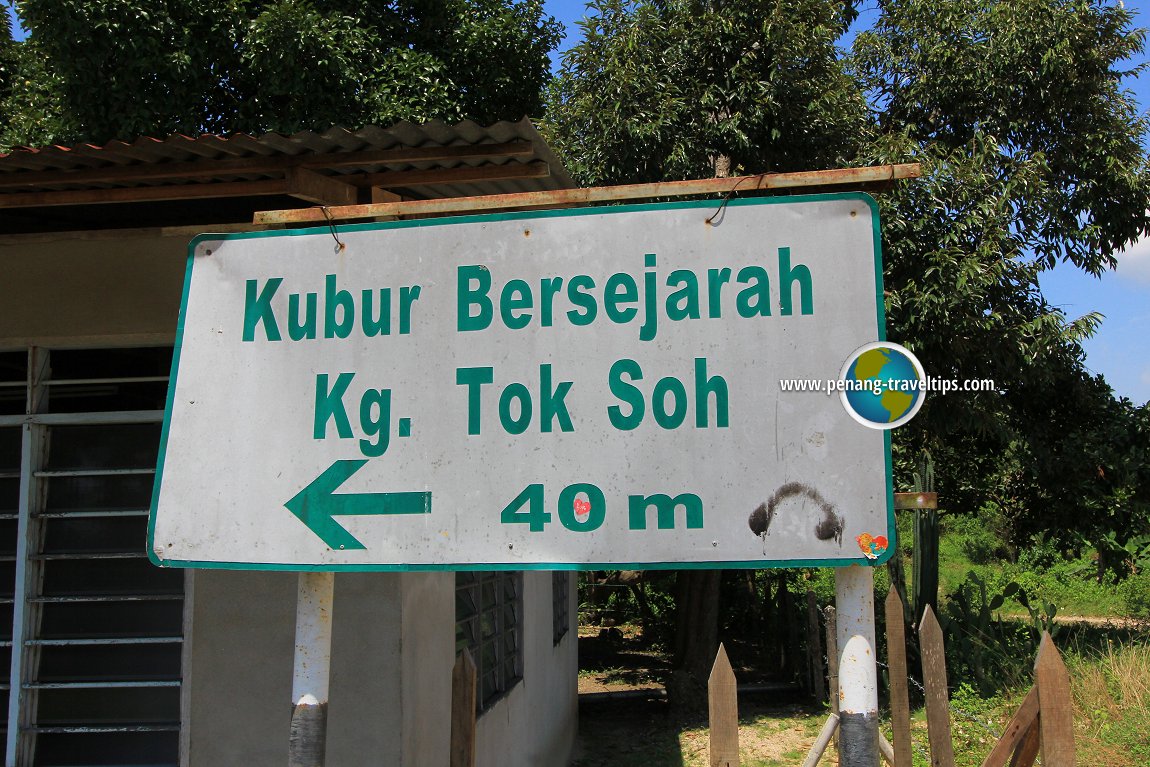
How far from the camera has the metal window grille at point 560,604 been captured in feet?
27.0

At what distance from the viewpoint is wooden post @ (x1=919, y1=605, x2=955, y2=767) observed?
4.38 m

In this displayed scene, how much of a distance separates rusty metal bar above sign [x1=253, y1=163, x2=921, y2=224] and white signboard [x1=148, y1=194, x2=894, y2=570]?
0.16 ft

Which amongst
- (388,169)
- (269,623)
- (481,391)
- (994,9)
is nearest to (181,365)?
(481,391)

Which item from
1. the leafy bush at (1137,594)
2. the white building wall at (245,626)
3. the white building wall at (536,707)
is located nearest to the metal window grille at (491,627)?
the white building wall at (536,707)

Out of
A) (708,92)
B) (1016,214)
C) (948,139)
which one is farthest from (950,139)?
(708,92)

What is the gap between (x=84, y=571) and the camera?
4.14 metres

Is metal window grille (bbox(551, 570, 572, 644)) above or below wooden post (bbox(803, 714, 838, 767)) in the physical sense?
above

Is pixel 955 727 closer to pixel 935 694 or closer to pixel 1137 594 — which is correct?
pixel 935 694

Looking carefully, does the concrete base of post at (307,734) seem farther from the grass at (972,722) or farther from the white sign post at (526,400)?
the grass at (972,722)

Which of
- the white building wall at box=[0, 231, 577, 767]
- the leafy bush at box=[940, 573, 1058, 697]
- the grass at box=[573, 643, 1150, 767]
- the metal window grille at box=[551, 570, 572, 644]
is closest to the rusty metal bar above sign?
the white building wall at box=[0, 231, 577, 767]

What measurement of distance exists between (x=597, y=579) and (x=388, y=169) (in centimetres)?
1433

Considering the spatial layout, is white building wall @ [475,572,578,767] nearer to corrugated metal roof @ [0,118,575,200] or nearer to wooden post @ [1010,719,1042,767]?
wooden post @ [1010,719,1042,767]

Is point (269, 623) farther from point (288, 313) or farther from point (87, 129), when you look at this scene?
point (87, 129)

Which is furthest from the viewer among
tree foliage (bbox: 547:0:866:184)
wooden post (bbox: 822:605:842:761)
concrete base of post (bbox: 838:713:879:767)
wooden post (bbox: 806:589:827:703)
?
wooden post (bbox: 806:589:827:703)
